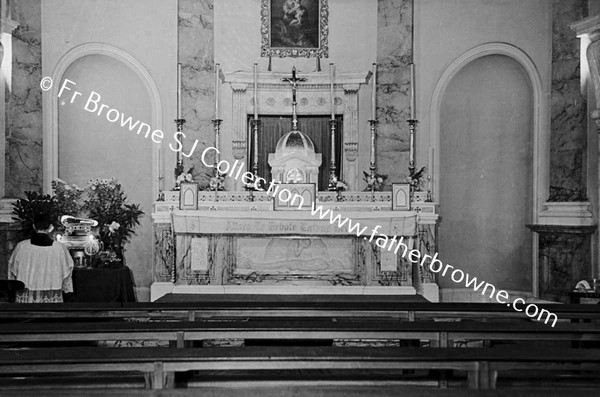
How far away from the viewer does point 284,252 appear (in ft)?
26.7

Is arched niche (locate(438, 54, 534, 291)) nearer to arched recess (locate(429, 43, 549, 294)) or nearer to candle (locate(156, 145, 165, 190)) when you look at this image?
arched recess (locate(429, 43, 549, 294))

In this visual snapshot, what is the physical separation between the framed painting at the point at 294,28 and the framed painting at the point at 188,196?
312cm

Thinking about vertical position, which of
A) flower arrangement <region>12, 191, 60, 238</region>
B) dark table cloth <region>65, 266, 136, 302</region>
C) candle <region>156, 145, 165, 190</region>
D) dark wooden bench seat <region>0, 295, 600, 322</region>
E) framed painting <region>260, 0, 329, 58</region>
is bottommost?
dark table cloth <region>65, 266, 136, 302</region>

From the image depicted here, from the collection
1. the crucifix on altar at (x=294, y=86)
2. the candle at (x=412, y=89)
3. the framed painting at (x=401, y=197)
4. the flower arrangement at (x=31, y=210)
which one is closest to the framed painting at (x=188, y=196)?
the flower arrangement at (x=31, y=210)

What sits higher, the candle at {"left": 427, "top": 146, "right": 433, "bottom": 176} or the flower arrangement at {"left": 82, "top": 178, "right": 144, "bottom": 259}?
the candle at {"left": 427, "top": 146, "right": 433, "bottom": 176}

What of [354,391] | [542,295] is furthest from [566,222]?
[354,391]

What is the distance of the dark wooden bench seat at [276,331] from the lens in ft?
11.4

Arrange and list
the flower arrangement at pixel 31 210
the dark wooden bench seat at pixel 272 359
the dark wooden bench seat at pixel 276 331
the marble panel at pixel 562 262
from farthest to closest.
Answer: the marble panel at pixel 562 262 < the flower arrangement at pixel 31 210 < the dark wooden bench seat at pixel 276 331 < the dark wooden bench seat at pixel 272 359

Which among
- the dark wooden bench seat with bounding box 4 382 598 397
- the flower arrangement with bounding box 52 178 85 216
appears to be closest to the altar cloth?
the flower arrangement with bounding box 52 178 85 216

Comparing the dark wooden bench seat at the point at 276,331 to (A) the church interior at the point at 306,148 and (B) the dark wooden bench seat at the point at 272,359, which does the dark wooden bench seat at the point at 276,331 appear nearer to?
(B) the dark wooden bench seat at the point at 272,359

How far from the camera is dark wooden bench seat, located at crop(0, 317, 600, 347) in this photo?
347cm

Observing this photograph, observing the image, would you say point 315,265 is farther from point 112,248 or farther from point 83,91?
point 83,91

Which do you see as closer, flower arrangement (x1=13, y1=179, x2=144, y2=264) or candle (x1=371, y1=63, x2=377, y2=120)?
flower arrangement (x1=13, y1=179, x2=144, y2=264)

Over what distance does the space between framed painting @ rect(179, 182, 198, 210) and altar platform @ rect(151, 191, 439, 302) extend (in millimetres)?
A: 110
